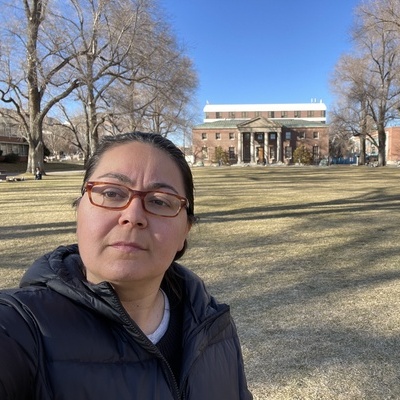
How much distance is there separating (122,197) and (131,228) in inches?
4.6

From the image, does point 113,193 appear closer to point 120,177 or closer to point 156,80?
point 120,177

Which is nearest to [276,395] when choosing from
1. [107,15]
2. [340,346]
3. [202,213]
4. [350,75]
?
[340,346]

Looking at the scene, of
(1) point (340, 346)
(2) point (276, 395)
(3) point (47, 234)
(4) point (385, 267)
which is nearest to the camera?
(2) point (276, 395)

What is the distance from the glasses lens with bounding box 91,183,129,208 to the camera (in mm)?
1281

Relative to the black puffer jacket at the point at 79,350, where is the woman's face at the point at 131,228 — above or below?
above

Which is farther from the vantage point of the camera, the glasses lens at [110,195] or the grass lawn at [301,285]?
the grass lawn at [301,285]

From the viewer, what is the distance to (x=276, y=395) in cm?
275

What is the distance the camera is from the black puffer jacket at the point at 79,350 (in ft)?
3.35

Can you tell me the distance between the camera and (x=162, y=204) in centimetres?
132

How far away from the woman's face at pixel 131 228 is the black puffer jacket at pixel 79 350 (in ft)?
0.24

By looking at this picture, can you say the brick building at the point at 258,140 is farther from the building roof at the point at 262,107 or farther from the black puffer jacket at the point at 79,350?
the black puffer jacket at the point at 79,350

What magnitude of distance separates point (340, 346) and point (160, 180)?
9.17 feet

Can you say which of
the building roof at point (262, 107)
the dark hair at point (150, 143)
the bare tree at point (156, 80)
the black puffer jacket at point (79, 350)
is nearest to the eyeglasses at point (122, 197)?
the dark hair at point (150, 143)

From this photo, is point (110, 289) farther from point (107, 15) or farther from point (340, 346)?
point (107, 15)
